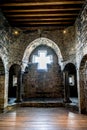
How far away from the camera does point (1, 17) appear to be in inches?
202

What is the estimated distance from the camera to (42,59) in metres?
8.64

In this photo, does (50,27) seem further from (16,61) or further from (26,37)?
(16,61)

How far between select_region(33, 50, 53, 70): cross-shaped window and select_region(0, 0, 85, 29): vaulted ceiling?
98.0 inches

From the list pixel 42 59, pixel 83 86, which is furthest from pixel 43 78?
pixel 83 86

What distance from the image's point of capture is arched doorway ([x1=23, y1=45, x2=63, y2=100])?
8.30m

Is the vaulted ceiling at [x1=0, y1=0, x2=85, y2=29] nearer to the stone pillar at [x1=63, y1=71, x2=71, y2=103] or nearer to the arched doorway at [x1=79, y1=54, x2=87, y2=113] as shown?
the arched doorway at [x1=79, y1=54, x2=87, y2=113]

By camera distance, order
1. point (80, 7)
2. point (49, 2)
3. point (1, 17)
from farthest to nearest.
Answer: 1. point (1, 17)
2. point (80, 7)
3. point (49, 2)

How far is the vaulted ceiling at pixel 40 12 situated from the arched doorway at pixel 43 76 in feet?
8.20

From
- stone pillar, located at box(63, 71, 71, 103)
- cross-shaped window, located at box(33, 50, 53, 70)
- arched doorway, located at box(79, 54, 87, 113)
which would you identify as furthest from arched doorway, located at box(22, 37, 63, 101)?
arched doorway, located at box(79, 54, 87, 113)

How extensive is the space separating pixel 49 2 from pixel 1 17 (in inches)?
68.0

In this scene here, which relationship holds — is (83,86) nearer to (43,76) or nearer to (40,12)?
(40,12)

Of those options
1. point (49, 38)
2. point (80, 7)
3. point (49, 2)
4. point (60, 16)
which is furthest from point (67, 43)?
point (49, 2)

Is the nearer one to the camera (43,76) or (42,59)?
(43,76)

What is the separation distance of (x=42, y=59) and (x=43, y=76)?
96 cm
